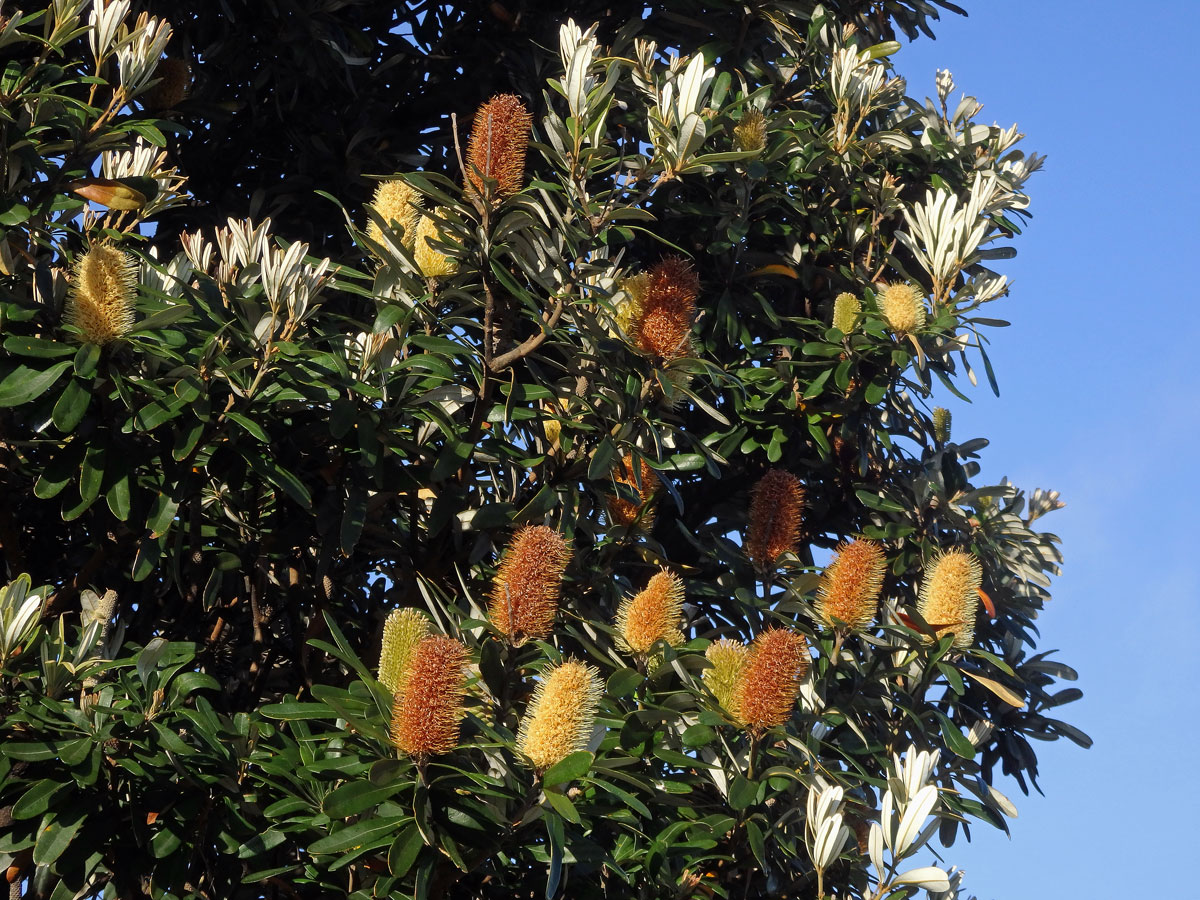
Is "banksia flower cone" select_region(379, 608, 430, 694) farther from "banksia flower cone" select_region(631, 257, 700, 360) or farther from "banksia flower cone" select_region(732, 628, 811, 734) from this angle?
"banksia flower cone" select_region(631, 257, 700, 360)

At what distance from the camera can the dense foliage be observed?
278 cm

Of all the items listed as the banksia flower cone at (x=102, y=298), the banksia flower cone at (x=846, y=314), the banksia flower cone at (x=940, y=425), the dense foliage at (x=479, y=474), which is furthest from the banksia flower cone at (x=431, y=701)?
the banksia flower cone at (x=940, y=425)

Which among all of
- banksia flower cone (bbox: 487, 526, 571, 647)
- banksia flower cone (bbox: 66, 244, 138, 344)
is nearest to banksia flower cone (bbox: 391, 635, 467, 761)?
banksia flower cone (bbox: 487, 526, 571, 647)

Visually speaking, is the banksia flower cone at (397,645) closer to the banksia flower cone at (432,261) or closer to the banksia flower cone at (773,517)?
the banksia flower cone at (432,261)

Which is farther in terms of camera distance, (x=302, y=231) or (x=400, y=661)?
(x=302, y=231)

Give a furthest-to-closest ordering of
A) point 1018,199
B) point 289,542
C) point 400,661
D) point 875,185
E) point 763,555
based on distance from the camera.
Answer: point 1018,199, point 875,185, point 763,555, point 289,542, point 400,661

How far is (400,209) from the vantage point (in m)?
3.20

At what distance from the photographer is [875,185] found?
4.40 metres

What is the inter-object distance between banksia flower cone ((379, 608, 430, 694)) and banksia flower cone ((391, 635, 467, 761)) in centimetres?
17

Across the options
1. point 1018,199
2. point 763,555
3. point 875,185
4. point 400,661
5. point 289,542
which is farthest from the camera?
point 1018,199

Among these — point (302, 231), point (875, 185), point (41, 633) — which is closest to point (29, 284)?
point (41, 633)

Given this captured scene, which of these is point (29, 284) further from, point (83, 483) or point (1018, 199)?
point (1018, 199)

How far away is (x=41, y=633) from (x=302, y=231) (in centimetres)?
208

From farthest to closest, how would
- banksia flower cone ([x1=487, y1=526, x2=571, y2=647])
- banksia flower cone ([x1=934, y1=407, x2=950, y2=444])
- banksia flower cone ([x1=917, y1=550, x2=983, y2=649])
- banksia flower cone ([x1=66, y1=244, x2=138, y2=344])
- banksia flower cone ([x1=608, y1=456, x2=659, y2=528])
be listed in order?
banksia flower cone ([x1=934, y1=407, x2=950, y2=444]) < banksia flower cone ([x1=608, y1=456, x2=659, y2=528]) < banksia flower cone ([x1=917, y1=550, x2=983, y2=649]) < banksia flower cone ([x1=487, y1=526, x2=571, y2=647]) < banksia flower cone ([x1=66, y1=244, x2=138, y2=344])
